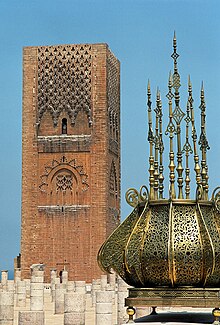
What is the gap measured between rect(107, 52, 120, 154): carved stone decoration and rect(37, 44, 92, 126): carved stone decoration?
1025mm

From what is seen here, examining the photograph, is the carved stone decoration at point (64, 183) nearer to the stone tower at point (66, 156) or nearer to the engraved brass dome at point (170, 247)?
the stone tower at point (66, 156)

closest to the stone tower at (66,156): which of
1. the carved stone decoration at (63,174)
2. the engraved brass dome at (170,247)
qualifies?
the carved stone decoration at (63,174)

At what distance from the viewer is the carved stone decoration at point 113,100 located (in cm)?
3500

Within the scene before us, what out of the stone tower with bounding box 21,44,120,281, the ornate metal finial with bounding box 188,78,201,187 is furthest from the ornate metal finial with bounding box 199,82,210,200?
the stone tower with bounding box 21,44,120,281

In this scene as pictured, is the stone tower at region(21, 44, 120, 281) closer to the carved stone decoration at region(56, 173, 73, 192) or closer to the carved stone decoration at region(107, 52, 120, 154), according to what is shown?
the carved stone decoration at region(56, 173, 73, 192)

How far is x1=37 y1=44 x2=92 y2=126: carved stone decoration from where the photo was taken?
3406cm

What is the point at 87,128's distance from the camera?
3397 centimetres

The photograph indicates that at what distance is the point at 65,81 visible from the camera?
113ft

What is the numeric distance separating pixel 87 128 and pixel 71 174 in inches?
74.2

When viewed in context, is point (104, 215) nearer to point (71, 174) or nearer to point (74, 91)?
point (71, 174)

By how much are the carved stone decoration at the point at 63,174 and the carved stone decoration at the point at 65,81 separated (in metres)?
1.59

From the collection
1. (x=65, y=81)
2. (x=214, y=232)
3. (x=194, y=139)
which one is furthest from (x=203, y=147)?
(x=65, y=81)

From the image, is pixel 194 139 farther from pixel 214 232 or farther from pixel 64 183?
pixel 64 183

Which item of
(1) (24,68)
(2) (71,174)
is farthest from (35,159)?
(1) (24,68)
